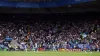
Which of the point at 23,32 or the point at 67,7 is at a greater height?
the point at 67,7

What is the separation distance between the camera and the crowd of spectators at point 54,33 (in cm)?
4000

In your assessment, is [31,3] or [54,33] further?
[54,33]

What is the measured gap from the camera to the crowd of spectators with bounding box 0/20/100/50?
40.0 meters

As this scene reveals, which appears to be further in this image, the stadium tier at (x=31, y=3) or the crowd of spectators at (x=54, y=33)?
the stadium tier at (x=31, y=3)

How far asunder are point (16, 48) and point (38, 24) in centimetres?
945

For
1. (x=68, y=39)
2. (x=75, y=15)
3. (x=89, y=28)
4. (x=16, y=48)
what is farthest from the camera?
(x=75, y=15)

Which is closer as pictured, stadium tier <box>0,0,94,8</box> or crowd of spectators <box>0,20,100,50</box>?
crowd of spectators <box>0,20,100,50</box>

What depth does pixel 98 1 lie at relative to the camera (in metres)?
40.2

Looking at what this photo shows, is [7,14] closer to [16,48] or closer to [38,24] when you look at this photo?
[38,24]

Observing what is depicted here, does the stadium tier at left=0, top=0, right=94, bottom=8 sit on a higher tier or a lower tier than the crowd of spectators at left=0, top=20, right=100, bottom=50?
higher

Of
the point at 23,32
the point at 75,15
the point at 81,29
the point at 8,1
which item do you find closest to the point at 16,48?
the point at 23,32

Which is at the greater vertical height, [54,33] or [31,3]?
[31,3]

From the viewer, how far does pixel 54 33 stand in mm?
44094

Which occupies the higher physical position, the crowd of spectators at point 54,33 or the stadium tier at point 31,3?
the stadium tier at point 31,3
